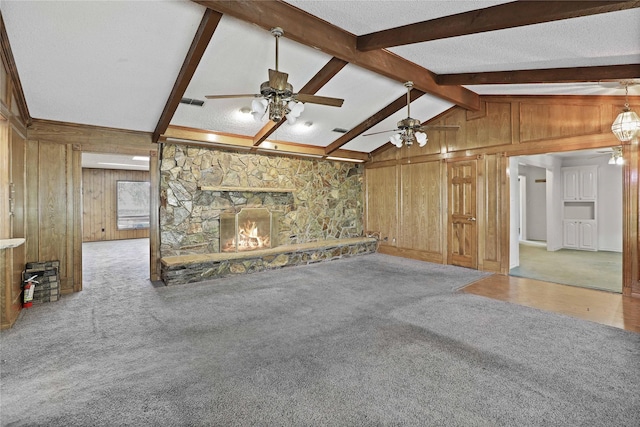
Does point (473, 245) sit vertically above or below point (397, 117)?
below

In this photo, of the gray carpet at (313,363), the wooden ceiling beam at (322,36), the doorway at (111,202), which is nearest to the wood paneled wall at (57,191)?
the gray carpet at (313,363)

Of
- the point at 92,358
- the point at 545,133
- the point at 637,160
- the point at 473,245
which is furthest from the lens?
the point at 473,245

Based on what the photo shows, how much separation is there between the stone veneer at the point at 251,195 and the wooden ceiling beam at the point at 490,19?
144 inches

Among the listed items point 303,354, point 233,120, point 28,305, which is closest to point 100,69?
point 233,120

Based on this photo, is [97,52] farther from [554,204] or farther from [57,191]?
[554,204]

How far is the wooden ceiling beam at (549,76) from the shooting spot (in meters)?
3.58

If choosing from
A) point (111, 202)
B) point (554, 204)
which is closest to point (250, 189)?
point (111, 202)

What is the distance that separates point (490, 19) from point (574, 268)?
5.44 metres

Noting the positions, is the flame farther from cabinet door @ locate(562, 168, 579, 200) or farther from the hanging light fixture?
cabinet door @ locate(562, 168, 579, 200)

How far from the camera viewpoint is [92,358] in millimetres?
2641

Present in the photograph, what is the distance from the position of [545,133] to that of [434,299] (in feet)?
11.7

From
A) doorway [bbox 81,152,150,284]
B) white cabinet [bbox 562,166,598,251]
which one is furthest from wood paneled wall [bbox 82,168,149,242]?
white cabinet [bbox 562,166,598,251]

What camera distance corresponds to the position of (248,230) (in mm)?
6531

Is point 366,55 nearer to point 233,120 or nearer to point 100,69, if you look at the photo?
point 233,120
